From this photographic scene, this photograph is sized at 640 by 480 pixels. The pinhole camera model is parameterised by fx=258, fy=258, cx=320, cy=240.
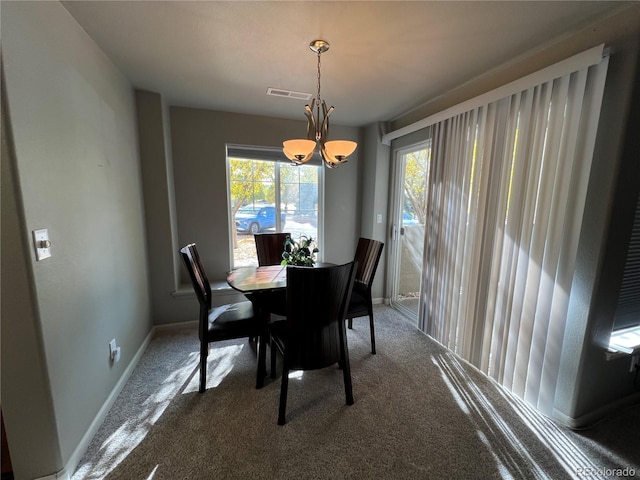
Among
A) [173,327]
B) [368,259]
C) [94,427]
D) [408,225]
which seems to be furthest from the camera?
[408,225]

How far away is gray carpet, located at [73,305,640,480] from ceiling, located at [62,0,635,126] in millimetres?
2400

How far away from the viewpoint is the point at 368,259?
8.53 ft

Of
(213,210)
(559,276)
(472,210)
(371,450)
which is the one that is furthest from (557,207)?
(213,210)

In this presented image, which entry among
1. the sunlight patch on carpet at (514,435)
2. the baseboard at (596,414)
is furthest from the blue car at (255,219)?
the baseboard at (596,414)

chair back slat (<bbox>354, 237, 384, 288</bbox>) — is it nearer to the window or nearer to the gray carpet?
the gray carpet

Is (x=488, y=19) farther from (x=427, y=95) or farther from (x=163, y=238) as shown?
(x=163, y=238)

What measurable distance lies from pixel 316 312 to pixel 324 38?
1706 millimetres

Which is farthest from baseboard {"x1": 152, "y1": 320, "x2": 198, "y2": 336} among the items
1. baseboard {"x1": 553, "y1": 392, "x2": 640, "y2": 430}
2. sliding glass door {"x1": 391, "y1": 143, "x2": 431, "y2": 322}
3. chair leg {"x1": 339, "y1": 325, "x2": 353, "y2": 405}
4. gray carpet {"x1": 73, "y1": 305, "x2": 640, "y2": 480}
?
baseboard {"x1": 553, "y1": 392, "x2": 640, "y2": 430}

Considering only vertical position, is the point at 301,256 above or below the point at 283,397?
above

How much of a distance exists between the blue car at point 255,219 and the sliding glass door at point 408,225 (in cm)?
151

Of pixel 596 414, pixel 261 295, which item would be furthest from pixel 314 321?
pixel 596 414

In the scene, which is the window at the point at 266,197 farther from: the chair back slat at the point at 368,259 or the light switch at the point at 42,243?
the light switch at the point at 42,243

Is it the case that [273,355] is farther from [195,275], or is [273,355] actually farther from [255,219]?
[255,219]

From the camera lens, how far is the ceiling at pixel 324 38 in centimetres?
137
